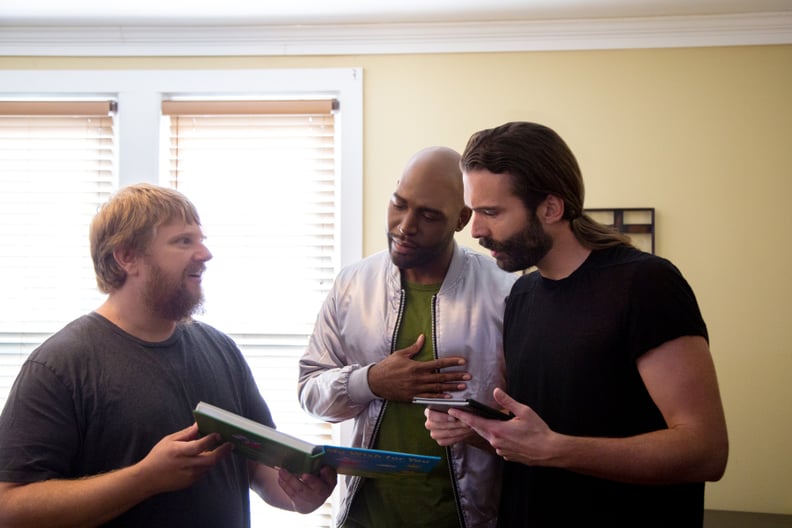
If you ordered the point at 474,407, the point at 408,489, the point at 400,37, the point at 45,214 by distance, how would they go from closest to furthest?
the point at 474,407, the point at 408,489, the point at 400,37, the point at 45,214

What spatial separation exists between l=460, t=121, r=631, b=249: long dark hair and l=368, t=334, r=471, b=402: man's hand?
0.43 metres

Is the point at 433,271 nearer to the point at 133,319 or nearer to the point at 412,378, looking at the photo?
the point at 412,378

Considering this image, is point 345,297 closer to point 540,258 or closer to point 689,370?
point 540,258

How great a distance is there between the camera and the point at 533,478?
5.36ft

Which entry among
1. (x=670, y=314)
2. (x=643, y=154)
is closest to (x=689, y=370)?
(x=670, y=314)

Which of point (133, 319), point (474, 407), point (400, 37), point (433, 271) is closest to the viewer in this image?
point (474, 407)

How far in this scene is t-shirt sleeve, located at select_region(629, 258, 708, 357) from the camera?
4.67 ft

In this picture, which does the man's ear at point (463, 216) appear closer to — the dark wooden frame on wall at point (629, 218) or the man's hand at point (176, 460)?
the man's hand at point (176, 460)

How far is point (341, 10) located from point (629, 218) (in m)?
1.54

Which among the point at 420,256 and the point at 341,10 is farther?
the point at 341,10

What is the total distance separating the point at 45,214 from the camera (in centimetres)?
368

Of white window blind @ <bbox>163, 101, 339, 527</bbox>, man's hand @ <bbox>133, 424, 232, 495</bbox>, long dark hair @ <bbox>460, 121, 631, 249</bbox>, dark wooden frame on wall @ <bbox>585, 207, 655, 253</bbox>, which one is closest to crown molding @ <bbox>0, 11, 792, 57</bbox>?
white window blind @ <bbox>163, 101, 339, 527</bbox>

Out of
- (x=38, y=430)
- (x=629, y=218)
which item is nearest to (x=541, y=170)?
(x=38, y=430)

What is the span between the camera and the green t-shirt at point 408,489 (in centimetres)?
185
